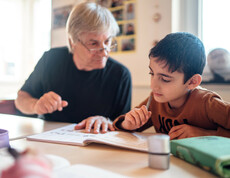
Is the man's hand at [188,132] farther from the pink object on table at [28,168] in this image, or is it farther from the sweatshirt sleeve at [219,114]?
the pink object on table at [28,168]

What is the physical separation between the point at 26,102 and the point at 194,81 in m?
0.97

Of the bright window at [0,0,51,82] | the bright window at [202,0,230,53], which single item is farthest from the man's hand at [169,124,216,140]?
the bright window at [0,0,51,82]

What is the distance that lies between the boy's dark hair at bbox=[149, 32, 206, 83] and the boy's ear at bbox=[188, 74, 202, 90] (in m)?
0.01

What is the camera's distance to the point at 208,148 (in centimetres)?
52

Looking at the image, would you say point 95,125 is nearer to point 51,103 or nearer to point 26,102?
point 51,103

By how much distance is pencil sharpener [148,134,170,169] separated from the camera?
496 millimetres

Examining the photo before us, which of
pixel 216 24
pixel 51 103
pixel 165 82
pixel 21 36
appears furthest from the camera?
pixel 21 36

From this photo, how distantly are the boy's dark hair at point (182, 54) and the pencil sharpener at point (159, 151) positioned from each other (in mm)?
375

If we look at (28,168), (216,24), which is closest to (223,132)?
(28,168)

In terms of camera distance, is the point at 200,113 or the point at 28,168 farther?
the point at 200,113

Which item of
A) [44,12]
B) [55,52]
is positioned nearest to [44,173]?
[55,52]

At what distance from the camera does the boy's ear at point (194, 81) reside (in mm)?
845

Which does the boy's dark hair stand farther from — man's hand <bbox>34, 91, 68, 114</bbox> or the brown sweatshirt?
man's hand <bbox>34, 91, 68, 114</bbox>

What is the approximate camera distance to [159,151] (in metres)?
0.50
